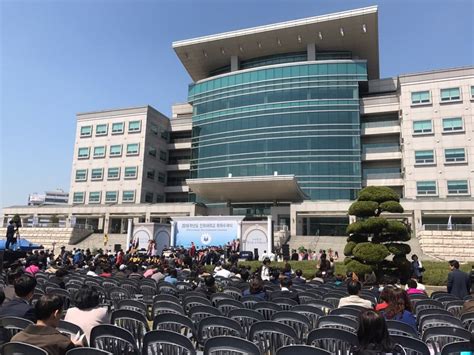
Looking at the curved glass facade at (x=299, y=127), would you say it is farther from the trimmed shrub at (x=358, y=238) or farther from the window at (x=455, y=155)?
the trimmed shrub at (x=358, y=238)

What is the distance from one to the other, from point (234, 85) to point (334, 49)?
52.7ft

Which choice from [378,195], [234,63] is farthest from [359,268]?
[234,63]

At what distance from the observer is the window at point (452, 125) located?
42.6 meters

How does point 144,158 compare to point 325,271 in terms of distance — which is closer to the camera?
point 325,271

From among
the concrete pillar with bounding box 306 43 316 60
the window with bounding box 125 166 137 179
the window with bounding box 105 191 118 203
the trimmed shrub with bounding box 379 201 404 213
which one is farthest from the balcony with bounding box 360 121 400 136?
the window with bounding box 105 191 118 203

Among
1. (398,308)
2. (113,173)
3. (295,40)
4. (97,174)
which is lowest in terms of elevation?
(398,308)

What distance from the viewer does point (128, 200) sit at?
175 ft

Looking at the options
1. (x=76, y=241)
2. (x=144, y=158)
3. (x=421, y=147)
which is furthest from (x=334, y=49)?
(x=76, y=241)

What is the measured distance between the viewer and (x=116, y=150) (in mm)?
56156

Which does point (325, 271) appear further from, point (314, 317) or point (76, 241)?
point (76, 241)

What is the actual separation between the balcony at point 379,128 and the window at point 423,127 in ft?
9.04

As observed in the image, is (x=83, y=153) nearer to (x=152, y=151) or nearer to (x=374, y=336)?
(x=152, y=151)

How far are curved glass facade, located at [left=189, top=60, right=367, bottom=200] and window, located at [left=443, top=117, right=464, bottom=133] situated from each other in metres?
10.2

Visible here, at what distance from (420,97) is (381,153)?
852cm
